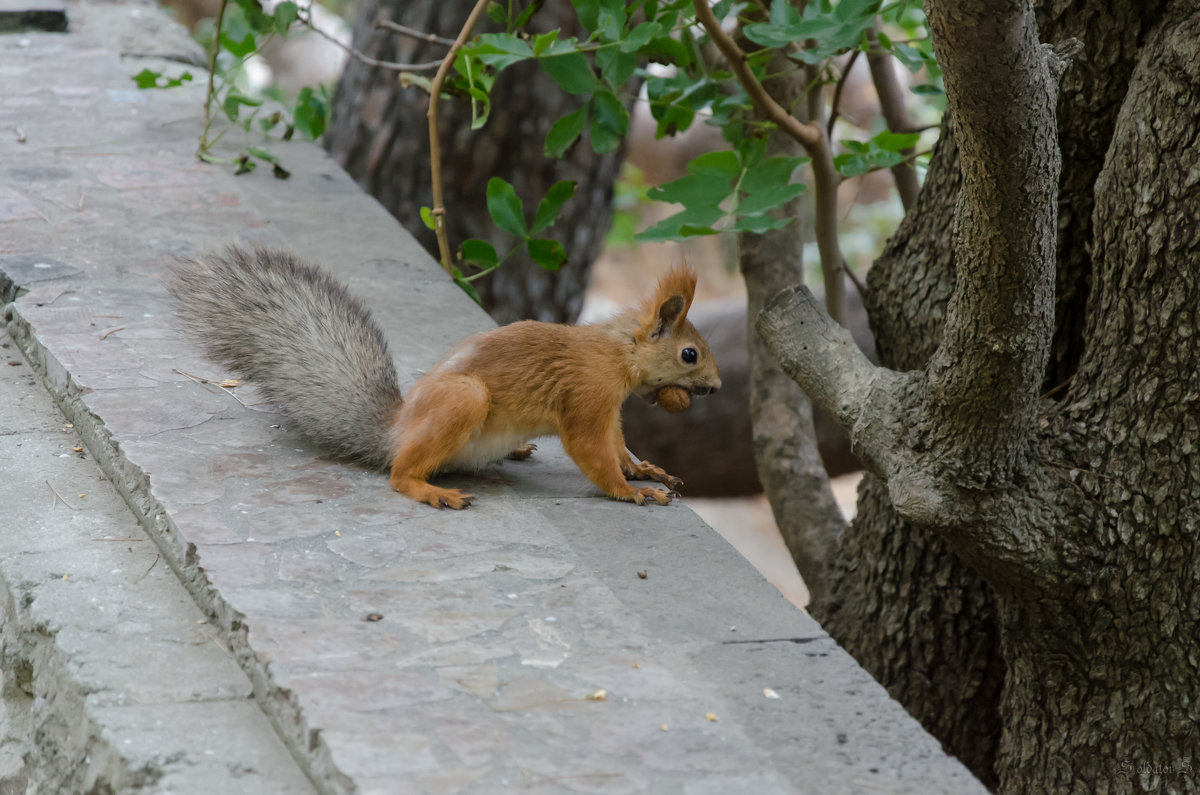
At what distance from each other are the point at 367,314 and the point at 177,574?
915mm

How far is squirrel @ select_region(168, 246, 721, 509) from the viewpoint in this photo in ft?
9.86

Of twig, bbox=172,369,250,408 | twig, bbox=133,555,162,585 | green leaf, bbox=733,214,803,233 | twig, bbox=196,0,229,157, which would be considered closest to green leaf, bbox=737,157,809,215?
green leaf, bbox=733,214,803,233

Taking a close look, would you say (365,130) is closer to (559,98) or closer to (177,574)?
(559,98)

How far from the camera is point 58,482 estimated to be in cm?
301

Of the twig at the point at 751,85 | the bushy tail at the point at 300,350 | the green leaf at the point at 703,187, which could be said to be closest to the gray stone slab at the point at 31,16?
the bushy tail at the point at 300,350

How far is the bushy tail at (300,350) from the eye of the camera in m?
3.11

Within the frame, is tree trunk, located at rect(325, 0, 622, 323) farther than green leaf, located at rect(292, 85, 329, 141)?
Yes

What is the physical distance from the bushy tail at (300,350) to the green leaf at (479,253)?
1115 millimetres

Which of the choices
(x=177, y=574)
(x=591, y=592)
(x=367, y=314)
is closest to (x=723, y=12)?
(x=367, y=314)

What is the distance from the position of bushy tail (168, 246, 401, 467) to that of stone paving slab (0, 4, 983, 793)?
0.39 ft

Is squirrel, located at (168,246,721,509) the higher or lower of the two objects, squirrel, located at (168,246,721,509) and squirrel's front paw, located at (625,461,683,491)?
the higher

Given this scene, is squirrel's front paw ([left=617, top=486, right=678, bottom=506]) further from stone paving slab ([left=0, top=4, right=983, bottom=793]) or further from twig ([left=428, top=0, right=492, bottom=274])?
twig ([left=428, top=0, right=492, bottom=274])

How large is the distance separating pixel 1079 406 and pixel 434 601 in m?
1.49

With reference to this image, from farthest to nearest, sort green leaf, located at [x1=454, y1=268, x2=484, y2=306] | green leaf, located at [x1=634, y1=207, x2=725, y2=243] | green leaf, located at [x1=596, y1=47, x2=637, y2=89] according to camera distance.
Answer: green leaf, located at [x1=454, y1=268, x2=484, y2=306] → green leaf, located at [x1=596, y1=47, x2=637, y2=89] → green leaf, located at [x1=634, y1=207, x2=725, y2=243]
